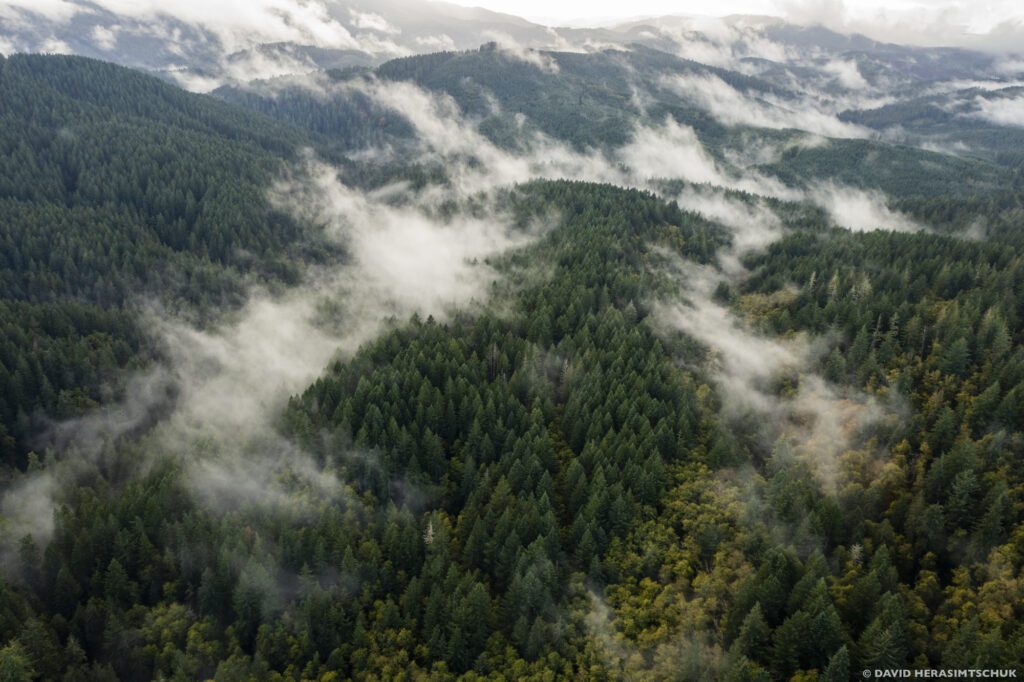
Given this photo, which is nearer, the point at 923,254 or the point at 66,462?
the point at 66,462

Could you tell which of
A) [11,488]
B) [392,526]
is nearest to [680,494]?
[392,526]

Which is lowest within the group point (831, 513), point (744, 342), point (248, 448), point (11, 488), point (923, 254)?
point (11, 488)

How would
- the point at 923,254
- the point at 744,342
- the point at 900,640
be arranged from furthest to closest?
the point at 923,254
the point at 744,342
the point at 900,640

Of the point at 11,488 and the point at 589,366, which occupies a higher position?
the point at 589,366

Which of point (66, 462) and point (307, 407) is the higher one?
point (307, 407)

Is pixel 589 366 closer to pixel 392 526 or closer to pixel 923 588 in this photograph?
pixel 392 526

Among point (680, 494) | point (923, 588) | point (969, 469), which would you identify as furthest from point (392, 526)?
point (969, 469)

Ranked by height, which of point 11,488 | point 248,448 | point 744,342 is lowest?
point 11,488

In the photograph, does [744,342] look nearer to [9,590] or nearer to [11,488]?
[9,590]

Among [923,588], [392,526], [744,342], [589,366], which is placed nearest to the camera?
[923,588]
